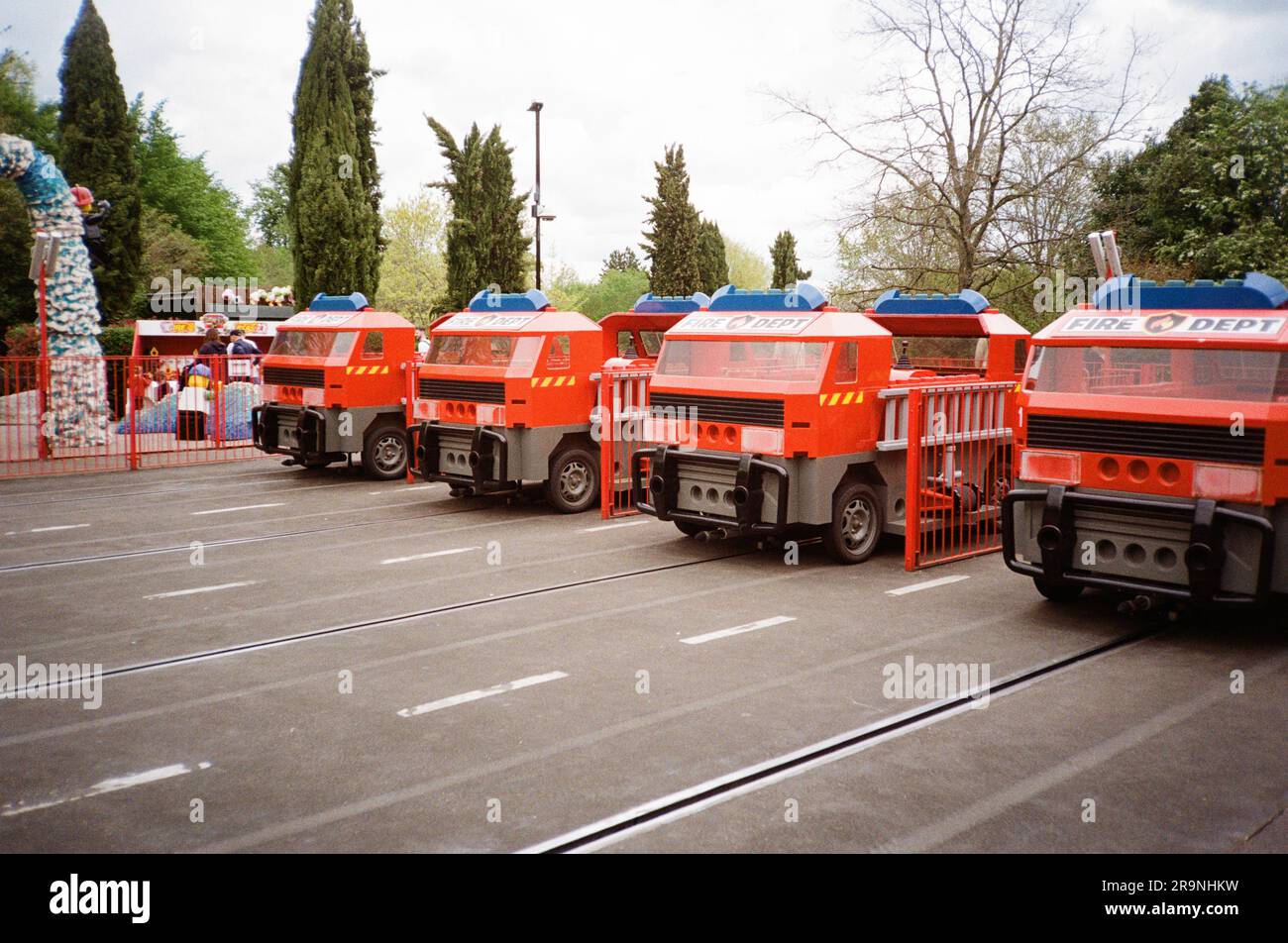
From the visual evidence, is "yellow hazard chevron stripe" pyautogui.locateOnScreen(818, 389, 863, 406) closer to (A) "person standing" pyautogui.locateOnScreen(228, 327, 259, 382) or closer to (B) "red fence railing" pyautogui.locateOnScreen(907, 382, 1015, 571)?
(B) "red fence railing" pyautogui.locateOnScreen(907, 382, 1015, 571)

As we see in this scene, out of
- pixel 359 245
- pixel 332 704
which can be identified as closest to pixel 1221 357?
pixel 332 704

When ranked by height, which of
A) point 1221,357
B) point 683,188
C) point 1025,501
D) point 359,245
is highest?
point 683,188

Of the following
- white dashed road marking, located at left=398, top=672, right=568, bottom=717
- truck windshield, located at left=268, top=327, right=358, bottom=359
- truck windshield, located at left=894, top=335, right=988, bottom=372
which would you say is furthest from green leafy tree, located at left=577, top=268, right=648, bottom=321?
white dashed road marking, located at left=398, top=672, right=568, bottom=717

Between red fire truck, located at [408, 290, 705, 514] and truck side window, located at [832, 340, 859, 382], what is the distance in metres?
4.42

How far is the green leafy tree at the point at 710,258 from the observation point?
52.7 m

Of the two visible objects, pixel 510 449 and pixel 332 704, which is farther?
pixel 510 449

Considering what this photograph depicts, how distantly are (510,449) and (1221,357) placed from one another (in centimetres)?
821

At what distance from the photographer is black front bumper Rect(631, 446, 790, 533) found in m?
10.4

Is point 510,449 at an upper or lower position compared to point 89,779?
upper

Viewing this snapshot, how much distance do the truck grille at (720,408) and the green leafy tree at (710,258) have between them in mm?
39934

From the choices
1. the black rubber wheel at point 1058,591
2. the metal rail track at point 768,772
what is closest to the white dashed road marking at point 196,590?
the metal rail track at point 768,772

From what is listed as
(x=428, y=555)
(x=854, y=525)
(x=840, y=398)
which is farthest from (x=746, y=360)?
(x=428, y=555)

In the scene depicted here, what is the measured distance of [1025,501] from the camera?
8648 mm
